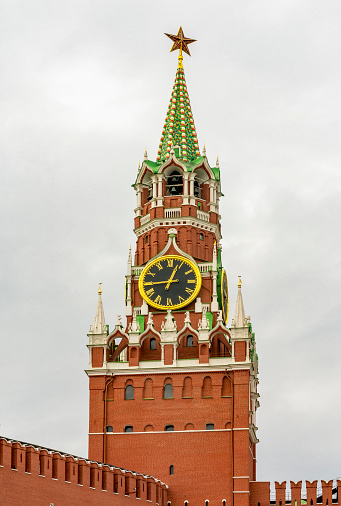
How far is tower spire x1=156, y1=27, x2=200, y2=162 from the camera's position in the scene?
9575cm

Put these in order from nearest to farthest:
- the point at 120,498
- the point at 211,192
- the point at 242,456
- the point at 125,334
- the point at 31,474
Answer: the point at 31,474 → the point at 120,498 → the point at 242,456 → the point at 125,334 → the point at 211,192

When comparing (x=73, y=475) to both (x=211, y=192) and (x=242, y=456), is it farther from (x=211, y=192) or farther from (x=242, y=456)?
(x=211, y=192)

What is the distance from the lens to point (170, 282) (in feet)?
295

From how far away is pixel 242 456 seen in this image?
82.4 metres

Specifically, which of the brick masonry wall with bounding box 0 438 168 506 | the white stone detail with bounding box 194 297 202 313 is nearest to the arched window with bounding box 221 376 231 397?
the white stone detail with bounding box 194 297 202 313

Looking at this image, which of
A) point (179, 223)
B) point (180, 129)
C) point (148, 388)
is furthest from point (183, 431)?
point (180, 129)

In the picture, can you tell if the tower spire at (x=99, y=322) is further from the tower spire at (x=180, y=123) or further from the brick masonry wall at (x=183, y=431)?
the tower spire at (x=180, y=123)

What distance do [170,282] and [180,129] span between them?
44.0ft

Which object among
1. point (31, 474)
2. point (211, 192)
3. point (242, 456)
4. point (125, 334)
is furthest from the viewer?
point (211, 192)

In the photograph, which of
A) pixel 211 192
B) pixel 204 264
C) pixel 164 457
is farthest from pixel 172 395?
pixel 211 192

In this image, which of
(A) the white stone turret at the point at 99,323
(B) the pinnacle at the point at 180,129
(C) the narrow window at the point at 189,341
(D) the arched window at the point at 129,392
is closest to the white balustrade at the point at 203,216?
(B) the pinnacle at the point at 180,129

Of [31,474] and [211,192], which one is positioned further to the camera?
[211,192]

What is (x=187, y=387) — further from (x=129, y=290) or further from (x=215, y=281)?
(x=129, y=290)

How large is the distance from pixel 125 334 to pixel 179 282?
543 centimetres
